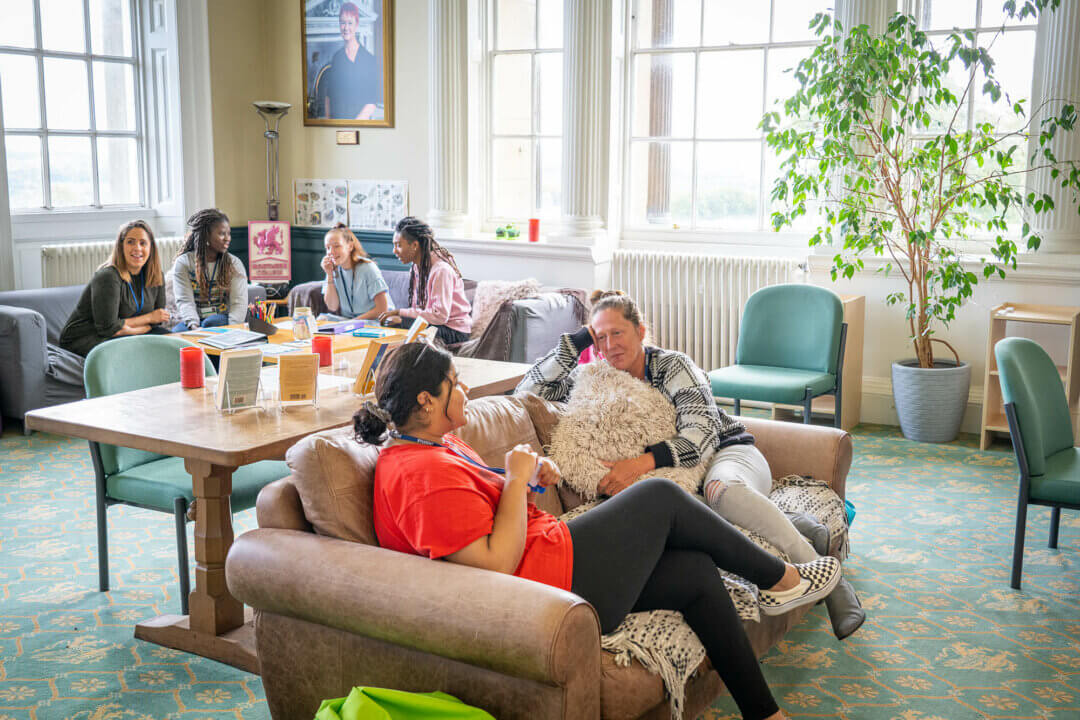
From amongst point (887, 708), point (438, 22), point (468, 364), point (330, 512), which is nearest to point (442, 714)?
point (330, 512)

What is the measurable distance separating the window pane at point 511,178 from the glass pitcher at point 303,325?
2.72 meters

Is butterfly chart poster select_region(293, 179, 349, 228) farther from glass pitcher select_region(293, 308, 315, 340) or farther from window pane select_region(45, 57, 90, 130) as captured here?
glass pitcher select_region(293, 308, 315, 340)

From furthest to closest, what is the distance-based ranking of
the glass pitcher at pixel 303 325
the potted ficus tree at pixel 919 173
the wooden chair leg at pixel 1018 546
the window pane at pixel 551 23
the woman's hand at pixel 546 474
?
the window pane at pixel 551 23 < the potted ficus tree at pixel 919 173 < the glass pitcher at pixel 303 325 < the wooden chair leg at pixel 1018 546 < the woman's hand at pixel 546 474

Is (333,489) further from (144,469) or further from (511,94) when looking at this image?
(511,94)

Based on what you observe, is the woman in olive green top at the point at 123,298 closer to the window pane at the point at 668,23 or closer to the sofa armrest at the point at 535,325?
the sofa armrest at the point at 535,325

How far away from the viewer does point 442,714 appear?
201cm

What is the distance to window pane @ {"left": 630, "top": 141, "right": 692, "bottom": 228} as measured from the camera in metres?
6.67

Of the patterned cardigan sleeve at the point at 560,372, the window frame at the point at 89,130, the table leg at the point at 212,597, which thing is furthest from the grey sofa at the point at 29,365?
the patterned cardigan sleeve at the point at 560,372

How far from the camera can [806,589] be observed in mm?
2732

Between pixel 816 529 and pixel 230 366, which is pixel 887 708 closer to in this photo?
pixel 816 529

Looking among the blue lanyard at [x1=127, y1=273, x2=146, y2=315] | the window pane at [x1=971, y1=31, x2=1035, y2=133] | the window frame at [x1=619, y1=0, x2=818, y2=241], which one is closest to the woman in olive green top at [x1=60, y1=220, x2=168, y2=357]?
the blue lanyard at [x1=127, y1=273, x2=146, y2=315]

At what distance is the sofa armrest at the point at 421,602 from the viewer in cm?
198

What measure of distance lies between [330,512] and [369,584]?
10.3 inches

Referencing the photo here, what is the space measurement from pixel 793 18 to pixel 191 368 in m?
4.36
